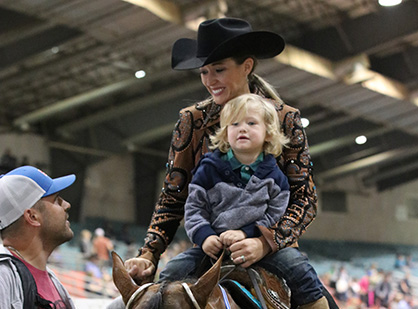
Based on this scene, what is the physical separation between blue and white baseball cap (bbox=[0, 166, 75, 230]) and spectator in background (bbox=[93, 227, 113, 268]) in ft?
29.9

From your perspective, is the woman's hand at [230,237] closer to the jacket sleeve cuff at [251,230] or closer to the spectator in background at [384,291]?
the jacket sleeve cuff at [251,230]

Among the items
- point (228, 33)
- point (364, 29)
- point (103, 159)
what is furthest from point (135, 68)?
point (228, 33)

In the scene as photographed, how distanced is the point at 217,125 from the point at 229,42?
0.98 feet

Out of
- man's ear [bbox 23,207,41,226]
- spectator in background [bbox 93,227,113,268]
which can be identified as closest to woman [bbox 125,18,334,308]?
man's ear [bbox 23,207,41,226]

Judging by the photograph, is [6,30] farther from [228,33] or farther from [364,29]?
[228,33]

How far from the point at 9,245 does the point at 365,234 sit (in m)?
13.3

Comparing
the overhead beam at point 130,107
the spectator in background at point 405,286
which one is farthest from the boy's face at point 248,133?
the spectator in background at point 405,286

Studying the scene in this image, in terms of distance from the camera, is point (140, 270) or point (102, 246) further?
point (102, 246)

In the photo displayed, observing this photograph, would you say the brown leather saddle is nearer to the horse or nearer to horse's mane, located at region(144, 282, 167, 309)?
the horse

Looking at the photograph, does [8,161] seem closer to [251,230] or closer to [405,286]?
[405,286]

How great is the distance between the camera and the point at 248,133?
87.0 inches

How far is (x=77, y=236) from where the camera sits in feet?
39.3

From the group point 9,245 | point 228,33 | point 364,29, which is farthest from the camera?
point 364,29

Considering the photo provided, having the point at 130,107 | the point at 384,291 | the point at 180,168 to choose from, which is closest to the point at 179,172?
the point at 180,168
